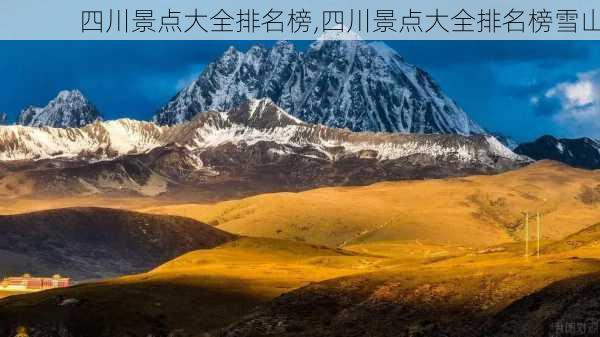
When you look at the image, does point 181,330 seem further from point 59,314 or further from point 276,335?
point 276,335

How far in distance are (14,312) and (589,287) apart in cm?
9590

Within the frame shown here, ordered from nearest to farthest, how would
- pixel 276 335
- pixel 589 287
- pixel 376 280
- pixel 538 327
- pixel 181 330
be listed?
pixel 538 327 → pixel 589 287 → pixel 276 335 → pixel 376 280 → pixel 181 330

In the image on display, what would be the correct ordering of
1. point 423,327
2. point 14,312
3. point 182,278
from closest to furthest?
point 423,327
point 14,312
point 182,278

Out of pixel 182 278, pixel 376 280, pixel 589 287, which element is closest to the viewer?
pixel 589 287

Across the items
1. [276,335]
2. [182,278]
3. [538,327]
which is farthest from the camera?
[182,278]

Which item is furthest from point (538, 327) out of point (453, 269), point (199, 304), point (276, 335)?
point (199, 304)

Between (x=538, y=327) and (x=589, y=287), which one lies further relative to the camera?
(x=589, y=287)

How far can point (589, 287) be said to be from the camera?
93000mm

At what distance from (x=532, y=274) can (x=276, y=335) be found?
30670 millimetres

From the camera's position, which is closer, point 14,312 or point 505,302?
point 505,302

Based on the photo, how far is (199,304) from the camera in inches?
6363

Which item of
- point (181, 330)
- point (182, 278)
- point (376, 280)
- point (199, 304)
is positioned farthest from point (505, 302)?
point (182, 278)

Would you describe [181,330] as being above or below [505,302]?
below

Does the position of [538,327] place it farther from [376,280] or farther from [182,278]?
[182,278]
